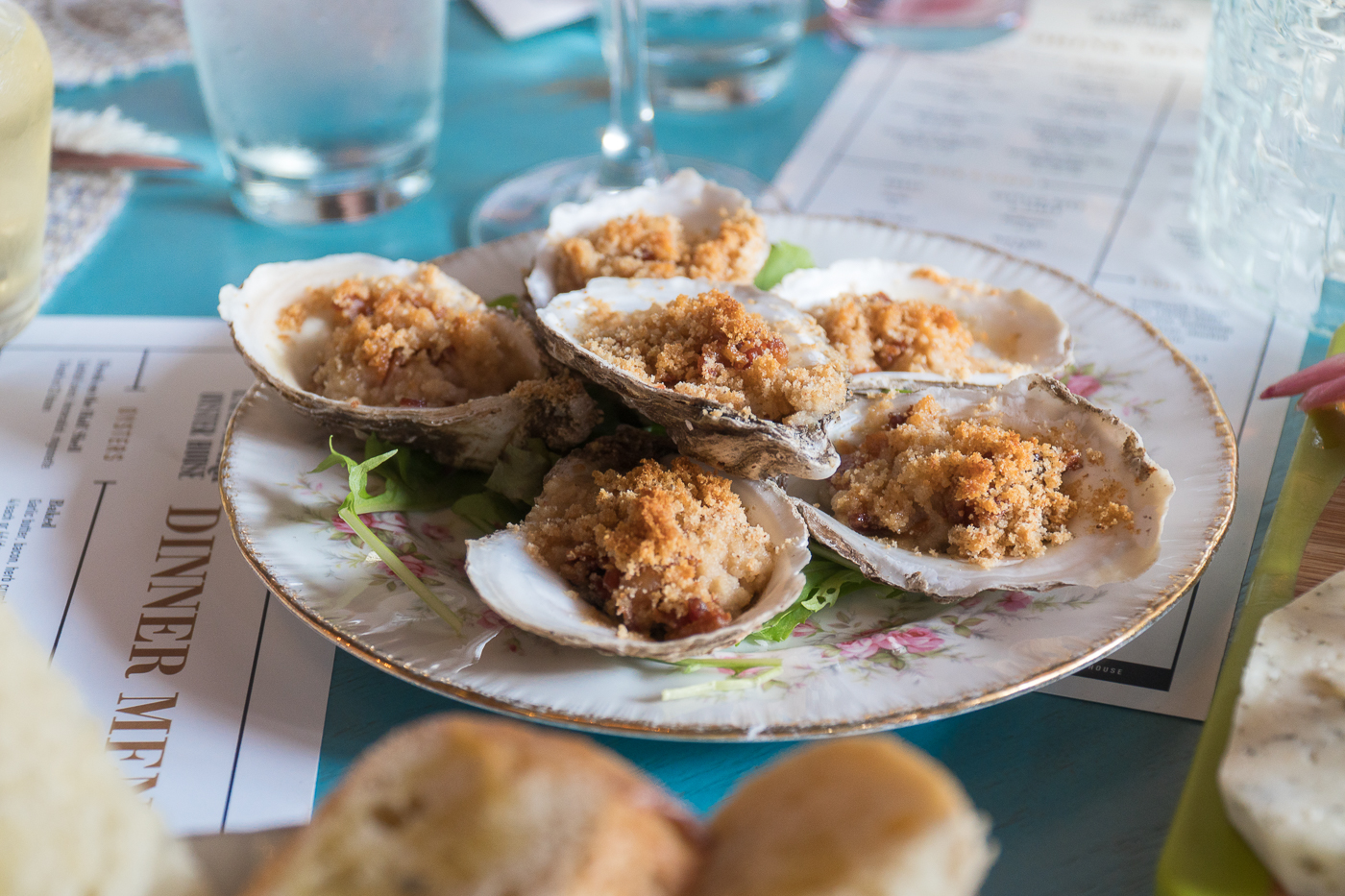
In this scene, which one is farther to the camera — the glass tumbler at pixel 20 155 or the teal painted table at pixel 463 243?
the glass tumbler at pixel 20 155

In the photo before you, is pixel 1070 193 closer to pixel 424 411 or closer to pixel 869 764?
pixel 424 411

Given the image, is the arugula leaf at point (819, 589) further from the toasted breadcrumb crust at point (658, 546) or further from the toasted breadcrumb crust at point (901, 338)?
the toasted breadcrumb crust at point (901, 338)

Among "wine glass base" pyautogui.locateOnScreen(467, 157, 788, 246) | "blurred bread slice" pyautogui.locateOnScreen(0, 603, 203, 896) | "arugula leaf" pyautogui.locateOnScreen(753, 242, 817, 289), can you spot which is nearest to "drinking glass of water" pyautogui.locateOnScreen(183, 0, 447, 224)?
"wine glass base" pyautogui.locateOnScreen(467, 157, 788, 246)

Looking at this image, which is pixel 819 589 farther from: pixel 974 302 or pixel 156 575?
pixel 156 575

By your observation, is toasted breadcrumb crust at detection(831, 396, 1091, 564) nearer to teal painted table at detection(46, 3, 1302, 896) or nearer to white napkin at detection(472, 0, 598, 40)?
teal painted table at detection(46, 3, 1302, 896)

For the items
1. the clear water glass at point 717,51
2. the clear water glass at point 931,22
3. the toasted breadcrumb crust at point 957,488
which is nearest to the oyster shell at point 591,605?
the toasted breadcrumb crust at point 957,488
